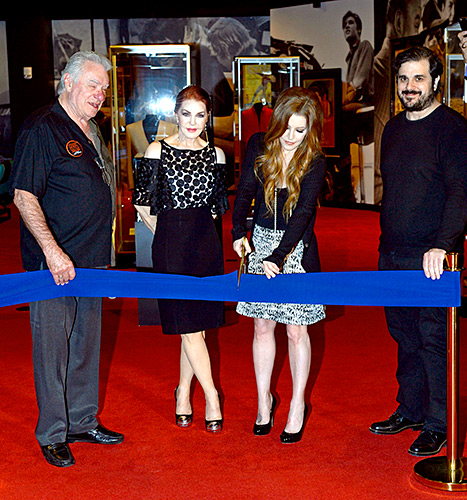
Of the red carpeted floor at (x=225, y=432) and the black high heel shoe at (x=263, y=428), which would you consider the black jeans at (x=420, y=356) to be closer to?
the red carpeted floor at (x=225, y=432)

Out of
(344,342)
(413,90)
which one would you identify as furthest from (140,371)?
(413,90)

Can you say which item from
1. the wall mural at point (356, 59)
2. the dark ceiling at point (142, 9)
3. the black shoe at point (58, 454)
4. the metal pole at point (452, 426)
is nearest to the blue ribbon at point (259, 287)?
the metal pole at point (452, 426)

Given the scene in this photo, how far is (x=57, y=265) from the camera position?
309 centimetres

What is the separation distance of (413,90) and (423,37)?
8211mm

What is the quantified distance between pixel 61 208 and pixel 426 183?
156 centimetres

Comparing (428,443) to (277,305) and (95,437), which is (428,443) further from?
(95,437)

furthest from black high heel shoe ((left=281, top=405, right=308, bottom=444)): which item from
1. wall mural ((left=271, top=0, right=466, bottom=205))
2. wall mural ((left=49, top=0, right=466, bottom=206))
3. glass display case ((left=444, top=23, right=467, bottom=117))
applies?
wall mural ((left=271, top=0, right=466, bottom=205))

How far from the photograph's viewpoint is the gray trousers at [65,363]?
10.7 feet

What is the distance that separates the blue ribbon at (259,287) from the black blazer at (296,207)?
7.3 inches

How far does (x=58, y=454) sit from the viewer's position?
3279 millimetres

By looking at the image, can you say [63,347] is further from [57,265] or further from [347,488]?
[347,488]

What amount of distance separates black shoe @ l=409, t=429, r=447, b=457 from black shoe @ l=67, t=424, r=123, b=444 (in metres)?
1.32

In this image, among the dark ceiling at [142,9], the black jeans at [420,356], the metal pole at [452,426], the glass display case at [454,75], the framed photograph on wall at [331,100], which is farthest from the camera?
the dark ceiling at [142,9]

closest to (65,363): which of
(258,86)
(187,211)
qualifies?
(187,211)
